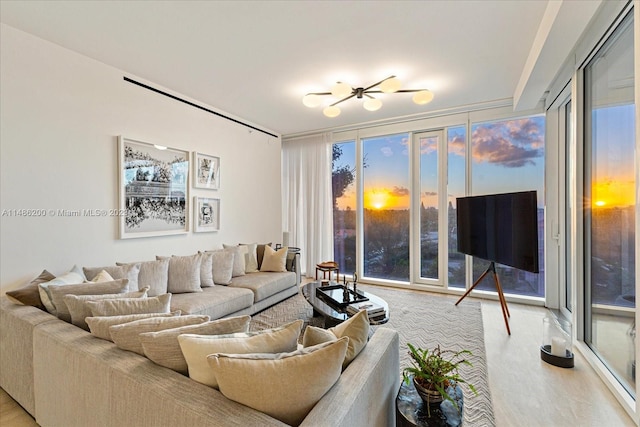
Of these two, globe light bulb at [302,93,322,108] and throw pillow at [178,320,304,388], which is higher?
globe light bulb at [302,93,322,108]

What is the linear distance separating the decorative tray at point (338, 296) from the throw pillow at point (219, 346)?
169cm

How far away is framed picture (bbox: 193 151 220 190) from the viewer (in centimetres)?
390

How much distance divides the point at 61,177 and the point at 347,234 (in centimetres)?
402

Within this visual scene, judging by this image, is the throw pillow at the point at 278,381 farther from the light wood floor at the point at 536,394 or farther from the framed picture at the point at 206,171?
the framed picture at the point at 206,171

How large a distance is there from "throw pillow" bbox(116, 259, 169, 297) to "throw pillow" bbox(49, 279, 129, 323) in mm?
849

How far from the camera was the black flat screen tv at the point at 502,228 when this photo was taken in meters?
2.73

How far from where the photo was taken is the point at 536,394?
2.10 metres

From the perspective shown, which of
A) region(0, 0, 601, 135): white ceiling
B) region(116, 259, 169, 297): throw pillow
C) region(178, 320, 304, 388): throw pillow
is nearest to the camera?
region(178, 320, 304, 388): throw pillow

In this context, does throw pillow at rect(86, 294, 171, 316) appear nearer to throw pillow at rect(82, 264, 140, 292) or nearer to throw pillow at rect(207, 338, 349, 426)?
throw pillow at rect(207, 338, 349, 426)

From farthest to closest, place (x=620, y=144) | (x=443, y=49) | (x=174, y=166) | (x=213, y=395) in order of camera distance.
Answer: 1. (x=174, y=166)
2. (x=443, y=49)
3. (x=620, y=144)
4. (x=213, y=395)

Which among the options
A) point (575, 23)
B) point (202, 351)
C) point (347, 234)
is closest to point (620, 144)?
point (575, 23)

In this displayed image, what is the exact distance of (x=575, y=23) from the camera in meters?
2.12

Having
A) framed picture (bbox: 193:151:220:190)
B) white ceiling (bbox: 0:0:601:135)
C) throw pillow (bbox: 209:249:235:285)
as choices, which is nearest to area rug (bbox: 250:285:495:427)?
throw pillow (bbox: 209:249:235:285)

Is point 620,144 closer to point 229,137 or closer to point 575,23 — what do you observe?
point 575,23
